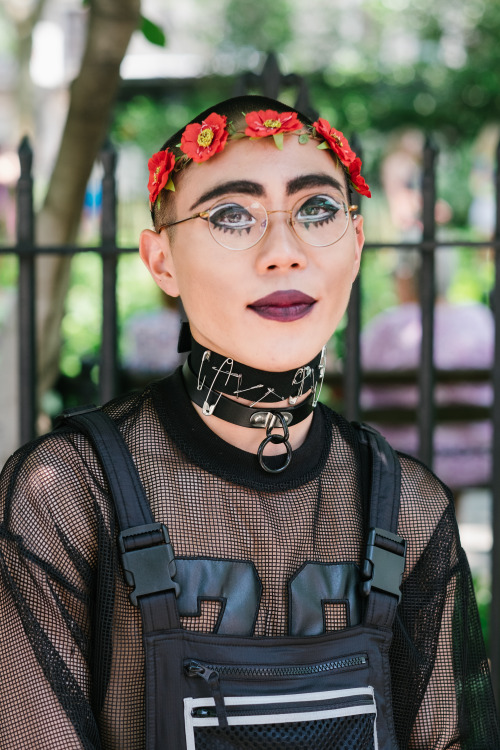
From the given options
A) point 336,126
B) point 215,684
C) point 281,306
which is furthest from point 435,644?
point 336,126

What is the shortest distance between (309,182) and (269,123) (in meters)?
0.13

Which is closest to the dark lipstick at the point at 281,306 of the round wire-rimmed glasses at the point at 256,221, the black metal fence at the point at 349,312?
the round wire-rimmed glasses at the point at 256,221

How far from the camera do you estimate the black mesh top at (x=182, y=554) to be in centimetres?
160

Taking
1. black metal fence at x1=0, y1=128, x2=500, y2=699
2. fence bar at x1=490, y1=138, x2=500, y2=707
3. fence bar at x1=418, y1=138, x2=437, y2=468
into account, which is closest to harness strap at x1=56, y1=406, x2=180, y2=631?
black metal fence at x1=0, y1=128, x2=500, y2=699

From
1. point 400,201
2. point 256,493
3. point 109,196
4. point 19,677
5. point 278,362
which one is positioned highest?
point 400,201

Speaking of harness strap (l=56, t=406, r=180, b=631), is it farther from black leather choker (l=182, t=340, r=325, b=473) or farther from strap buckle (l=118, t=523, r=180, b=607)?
black leather choker (l=182, t=340, r=325, b=473)

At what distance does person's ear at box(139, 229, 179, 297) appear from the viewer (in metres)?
1.88

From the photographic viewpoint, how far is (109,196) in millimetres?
2842

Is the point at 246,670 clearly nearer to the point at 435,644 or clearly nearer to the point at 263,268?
the point at 435,644

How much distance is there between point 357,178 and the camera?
193 cm

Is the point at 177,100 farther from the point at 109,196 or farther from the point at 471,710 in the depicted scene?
the point at 471,710

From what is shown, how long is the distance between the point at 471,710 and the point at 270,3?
15873 millimetres

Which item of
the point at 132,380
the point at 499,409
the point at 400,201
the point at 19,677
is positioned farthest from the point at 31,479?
the point at 400,201

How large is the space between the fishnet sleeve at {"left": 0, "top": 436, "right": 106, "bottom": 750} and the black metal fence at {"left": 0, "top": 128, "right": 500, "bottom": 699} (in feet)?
4.06
